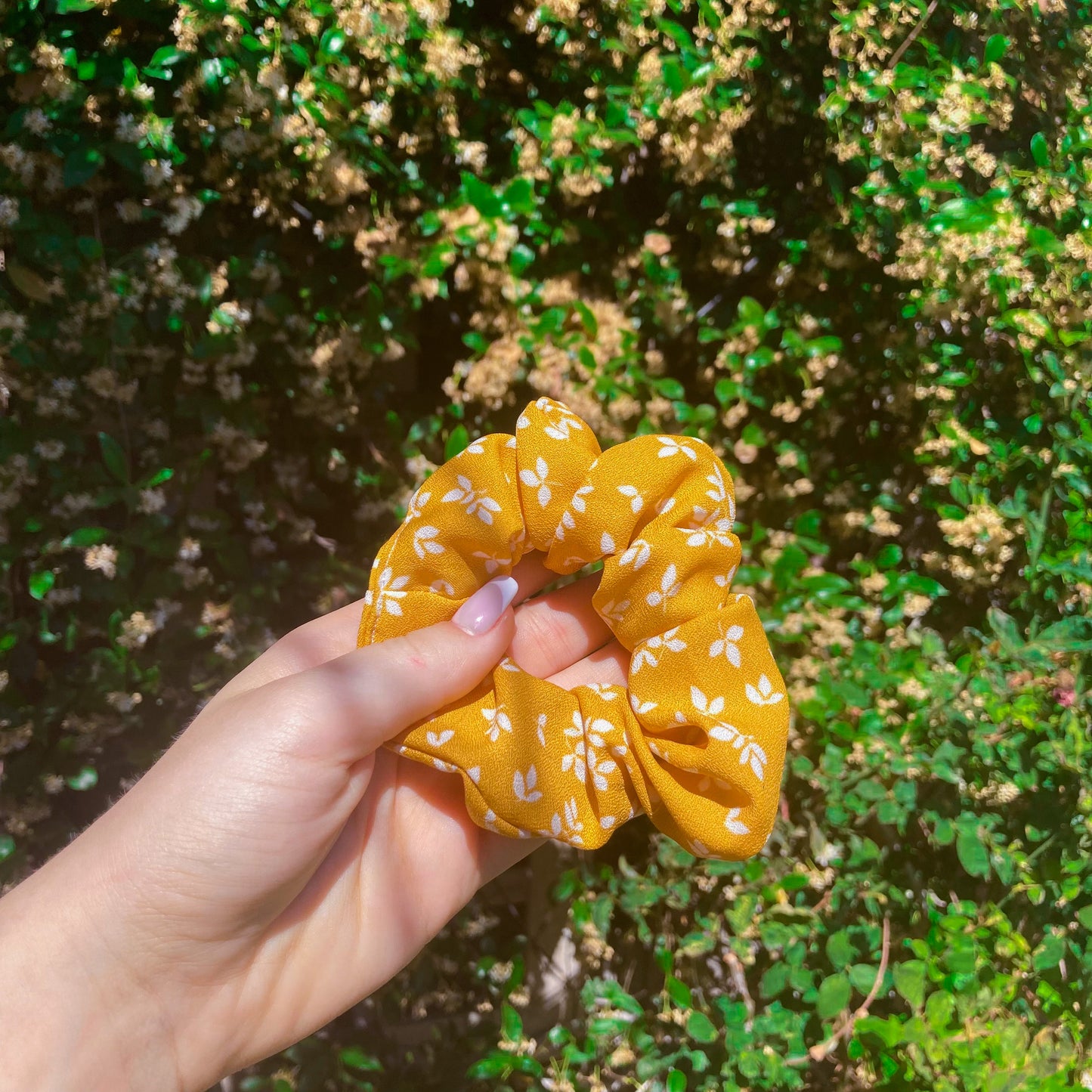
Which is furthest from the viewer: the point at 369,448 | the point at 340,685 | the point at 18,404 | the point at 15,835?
the point at 369,448

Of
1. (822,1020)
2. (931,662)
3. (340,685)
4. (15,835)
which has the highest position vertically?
(340,685)

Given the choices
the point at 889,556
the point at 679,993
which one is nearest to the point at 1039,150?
the point at 889,556

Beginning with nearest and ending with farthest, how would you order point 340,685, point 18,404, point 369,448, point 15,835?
point 340,685 → point 18,404 → point 15,835 → point 369,448

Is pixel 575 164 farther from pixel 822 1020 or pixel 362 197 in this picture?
pixel 822 1020

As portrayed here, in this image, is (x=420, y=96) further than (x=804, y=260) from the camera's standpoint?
No

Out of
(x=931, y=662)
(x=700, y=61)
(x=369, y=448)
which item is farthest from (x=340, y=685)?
(x=700, y=61)

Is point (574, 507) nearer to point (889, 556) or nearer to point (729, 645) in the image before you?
point (729, 645)

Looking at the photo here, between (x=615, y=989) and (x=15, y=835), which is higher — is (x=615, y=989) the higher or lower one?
the lower one

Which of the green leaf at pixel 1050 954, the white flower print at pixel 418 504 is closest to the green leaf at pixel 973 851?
the green leaf at pixel 1050 954
